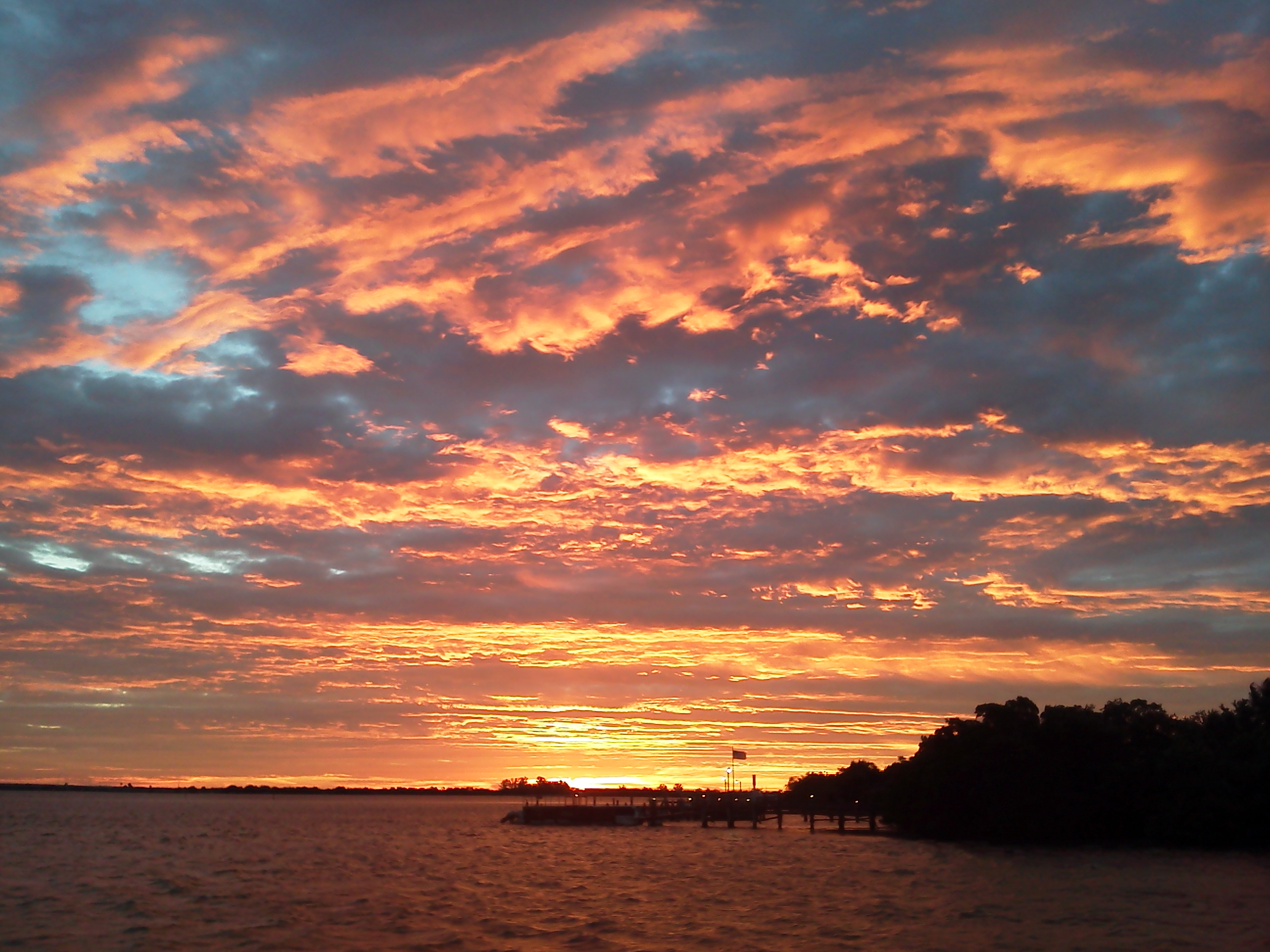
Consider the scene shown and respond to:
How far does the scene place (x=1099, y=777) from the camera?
→ 7194cm

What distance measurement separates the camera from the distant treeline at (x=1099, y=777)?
66.9 metres

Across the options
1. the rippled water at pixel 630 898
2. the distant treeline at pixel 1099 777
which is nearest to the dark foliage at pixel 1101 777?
the distant treeline at pixel 1099 777

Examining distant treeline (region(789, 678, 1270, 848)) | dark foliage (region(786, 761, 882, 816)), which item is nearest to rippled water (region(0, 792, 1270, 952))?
distant treeline (region(789, 678, 1270, 848))

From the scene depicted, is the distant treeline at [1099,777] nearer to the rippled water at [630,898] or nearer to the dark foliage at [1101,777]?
the dark foliage at [1101,777]

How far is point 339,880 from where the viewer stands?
1971 inches

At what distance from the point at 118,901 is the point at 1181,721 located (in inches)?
2959

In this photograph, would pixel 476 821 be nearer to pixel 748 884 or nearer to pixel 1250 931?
pixel 748 884

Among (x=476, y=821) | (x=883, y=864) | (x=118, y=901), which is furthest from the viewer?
(x=476, y=821)

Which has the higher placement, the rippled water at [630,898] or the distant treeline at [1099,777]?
the distant treeline at [1099,777]

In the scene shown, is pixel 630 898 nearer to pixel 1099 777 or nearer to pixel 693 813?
pixel 1099 777

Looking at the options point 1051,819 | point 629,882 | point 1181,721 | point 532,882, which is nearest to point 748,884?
point 629,882

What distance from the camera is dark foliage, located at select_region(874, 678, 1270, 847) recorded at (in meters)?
66.9

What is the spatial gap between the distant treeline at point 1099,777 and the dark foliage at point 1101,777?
0.08 m

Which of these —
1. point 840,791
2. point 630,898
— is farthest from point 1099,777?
point 840,791
